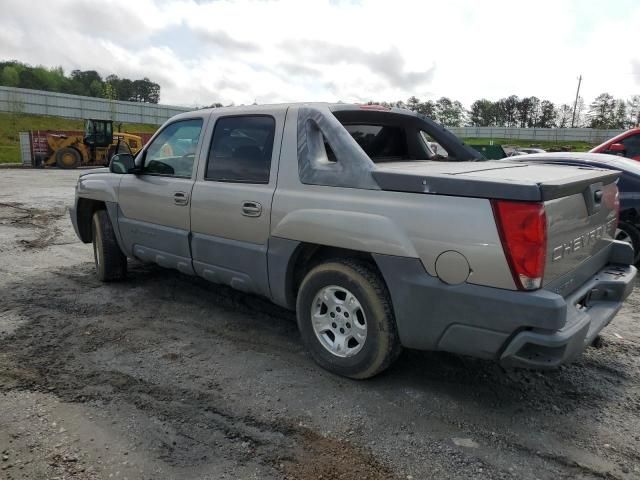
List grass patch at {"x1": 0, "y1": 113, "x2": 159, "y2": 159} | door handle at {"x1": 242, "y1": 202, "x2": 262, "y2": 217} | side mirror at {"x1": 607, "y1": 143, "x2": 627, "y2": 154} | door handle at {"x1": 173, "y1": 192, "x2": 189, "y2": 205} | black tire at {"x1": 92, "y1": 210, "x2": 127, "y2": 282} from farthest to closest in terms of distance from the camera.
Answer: grass patch at {"x1": 0, "y1": 113, "x2": 159, "y2": 159}, side mirror at {"x1": 607, "y1": 143, "x2": 627, "y2": 154}, black tire at {"x1": 92, "y1": 210, "x2": 127, "y2": 282}, door handle at {"x1": 173, "y1": 192, "x2": 189, "y2": 205}, door handle at {"x1": 242, "y1": 202, "x2": 262, "y2": 217}

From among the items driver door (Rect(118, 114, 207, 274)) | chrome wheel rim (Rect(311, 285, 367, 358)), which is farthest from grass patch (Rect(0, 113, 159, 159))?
chrome wheel rim (Rect(311, 285, 367, 358))

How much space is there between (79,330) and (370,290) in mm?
2655

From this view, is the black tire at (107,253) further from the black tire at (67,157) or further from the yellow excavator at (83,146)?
the black tire at (67,157)

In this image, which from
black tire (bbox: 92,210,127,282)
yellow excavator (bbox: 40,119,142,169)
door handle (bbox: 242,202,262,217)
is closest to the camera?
door handle (bbox: 242,202,262,217)

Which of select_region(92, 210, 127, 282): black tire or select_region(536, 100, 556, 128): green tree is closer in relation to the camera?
select_region(92, 210, 127, 282): black tire

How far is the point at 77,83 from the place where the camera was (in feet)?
301

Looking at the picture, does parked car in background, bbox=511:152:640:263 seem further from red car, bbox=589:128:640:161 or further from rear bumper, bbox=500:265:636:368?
rear bumper, bbox=500:265:636:368

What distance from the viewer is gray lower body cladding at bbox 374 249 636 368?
8.29 ft

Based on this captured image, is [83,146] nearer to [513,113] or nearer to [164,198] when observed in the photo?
[164,198]

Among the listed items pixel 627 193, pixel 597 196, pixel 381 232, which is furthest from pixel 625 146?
pixel 381 232

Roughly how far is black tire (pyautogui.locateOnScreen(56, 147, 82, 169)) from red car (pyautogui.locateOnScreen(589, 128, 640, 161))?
23398mm

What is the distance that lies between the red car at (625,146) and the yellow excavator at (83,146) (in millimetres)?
21229

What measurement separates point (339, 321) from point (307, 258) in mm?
510

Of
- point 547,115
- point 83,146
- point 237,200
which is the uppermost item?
point 547,115
